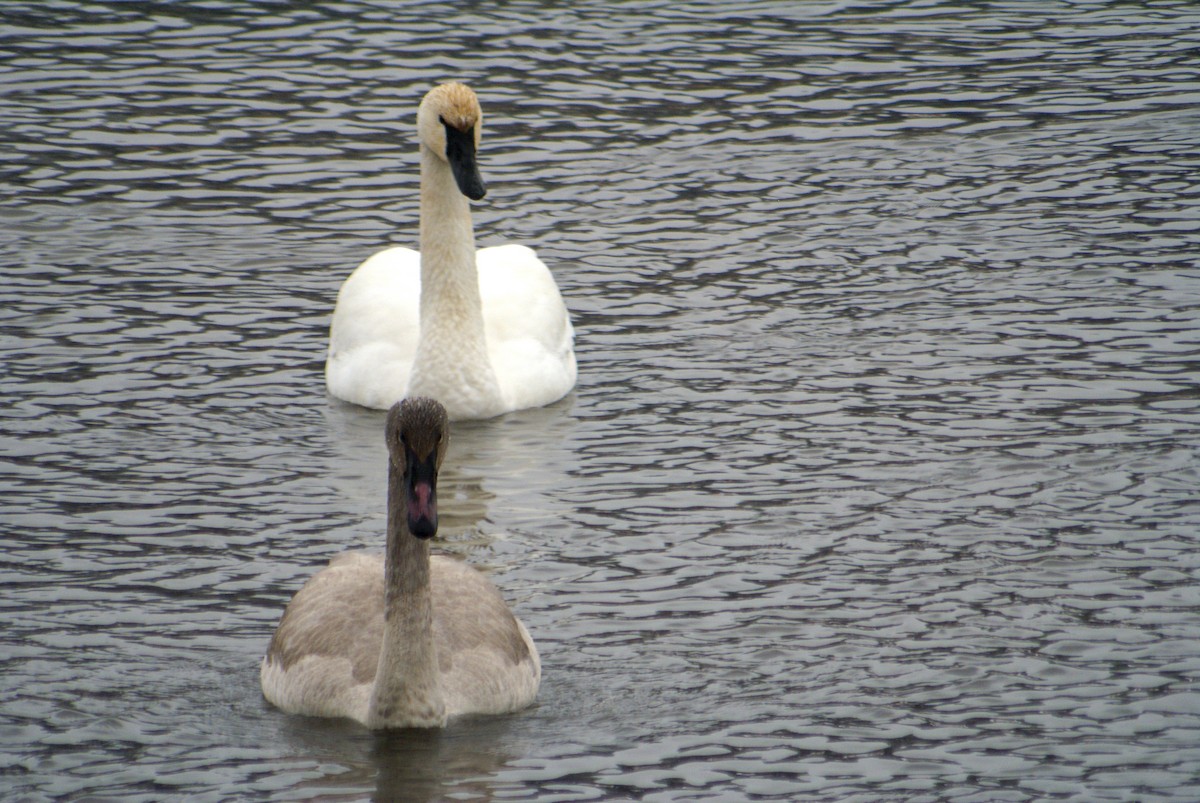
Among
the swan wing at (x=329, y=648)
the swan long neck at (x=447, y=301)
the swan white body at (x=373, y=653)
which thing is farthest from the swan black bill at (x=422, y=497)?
the swan long neck at (x=447, y=301)

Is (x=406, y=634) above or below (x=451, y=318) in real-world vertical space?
below

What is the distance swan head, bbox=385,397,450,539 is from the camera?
773 cm

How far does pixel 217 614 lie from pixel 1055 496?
14.6ft

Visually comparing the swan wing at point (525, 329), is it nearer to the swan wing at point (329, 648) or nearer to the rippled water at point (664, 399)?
the rippled water at point (664, 399)

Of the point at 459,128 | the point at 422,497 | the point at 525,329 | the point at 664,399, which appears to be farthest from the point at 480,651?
the point at 525,329

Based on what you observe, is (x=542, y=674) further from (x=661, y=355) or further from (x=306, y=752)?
(x=661, y=355)

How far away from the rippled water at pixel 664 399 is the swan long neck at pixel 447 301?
378 mm

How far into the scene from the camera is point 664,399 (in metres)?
12.8

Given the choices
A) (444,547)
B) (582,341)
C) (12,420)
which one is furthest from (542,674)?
(582,341)

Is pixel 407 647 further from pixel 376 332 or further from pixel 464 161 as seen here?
pixel 376 332

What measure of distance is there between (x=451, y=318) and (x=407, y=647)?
194 inches

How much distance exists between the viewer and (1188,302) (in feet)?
46.1

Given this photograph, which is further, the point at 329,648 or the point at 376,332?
the point at 376,332

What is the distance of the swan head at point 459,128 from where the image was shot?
500 inches
